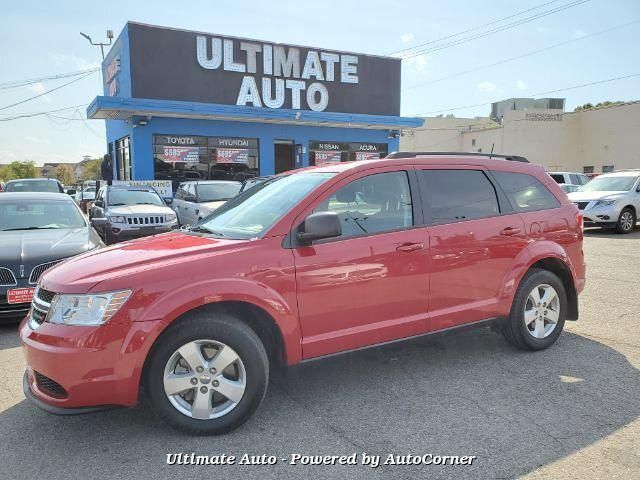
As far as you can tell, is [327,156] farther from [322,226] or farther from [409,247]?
[322,226]

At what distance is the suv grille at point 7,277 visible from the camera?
527 centimetres

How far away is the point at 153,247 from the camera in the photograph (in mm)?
3582

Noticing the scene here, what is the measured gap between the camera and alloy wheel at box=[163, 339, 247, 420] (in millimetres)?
3053

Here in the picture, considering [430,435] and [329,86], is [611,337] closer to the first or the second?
[430,435]

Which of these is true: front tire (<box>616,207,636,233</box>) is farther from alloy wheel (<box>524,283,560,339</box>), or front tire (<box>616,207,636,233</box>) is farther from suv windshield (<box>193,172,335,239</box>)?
suv windshield (<box>193,172,335,239</box>)

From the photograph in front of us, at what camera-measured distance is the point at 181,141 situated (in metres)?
17.3

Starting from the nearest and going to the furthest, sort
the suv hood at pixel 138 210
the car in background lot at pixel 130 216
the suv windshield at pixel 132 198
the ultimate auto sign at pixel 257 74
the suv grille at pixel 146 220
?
the car in background lot at pixel 130 216 → the suv grille at pixel 146 220 → the suv hood at pixel 138 210 → the suv windshield at pixel 132 198 → the ultimate auto sign at pixel 257 74

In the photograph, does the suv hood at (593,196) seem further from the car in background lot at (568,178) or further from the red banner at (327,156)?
the red banner at (327,156)

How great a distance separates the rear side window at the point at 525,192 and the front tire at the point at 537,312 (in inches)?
23.9

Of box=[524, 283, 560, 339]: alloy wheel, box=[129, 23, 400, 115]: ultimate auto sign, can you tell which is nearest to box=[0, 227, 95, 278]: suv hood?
box=[524, 283, 560, 339]: alloy wheel

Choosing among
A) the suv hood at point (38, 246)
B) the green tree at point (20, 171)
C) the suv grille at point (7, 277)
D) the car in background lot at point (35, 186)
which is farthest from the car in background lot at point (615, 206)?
the green tree at point (20, 171)

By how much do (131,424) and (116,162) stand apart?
64.6ft

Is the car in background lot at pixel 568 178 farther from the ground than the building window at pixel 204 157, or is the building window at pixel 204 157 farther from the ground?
the building window at pixel 204 157

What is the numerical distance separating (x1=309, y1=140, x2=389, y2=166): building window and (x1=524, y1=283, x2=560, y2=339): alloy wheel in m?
15.2
